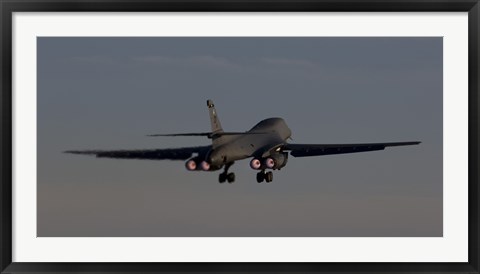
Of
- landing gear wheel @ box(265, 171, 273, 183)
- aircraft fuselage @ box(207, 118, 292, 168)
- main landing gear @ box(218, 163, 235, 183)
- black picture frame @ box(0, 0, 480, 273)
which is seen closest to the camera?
black picture frame @ box(0, 0, 480, 273)

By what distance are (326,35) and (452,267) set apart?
9530 mm

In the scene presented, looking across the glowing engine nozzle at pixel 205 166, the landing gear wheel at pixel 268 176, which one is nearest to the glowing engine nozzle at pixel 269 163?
the landing gear wheel at pixel 268 176

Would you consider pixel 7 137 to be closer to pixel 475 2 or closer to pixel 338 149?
pixel 475 2

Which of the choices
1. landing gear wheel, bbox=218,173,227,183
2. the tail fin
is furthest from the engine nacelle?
the tail fin

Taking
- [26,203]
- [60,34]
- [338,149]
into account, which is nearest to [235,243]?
[26,203]

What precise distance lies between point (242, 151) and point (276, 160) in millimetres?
2560

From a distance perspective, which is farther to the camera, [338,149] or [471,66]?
[338,149]

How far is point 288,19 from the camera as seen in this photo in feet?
125

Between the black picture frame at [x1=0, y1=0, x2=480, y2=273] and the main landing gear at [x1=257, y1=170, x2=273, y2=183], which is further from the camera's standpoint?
the main landing gear at [x1=257, y1=170, x2=273, y2=183]

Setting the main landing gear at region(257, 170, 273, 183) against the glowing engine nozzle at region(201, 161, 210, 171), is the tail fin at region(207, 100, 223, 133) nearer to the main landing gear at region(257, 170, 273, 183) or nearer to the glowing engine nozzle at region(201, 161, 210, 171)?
the main landing gear at region(257, 170, 273, 183)

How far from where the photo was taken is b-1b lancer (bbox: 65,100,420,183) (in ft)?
175

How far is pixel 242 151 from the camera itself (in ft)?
185

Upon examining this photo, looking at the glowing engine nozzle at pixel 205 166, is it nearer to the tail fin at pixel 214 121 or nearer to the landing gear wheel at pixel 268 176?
the tail fin at pixel 214 121

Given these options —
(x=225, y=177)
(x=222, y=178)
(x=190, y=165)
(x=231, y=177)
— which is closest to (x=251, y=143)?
(x=231, y=177)
